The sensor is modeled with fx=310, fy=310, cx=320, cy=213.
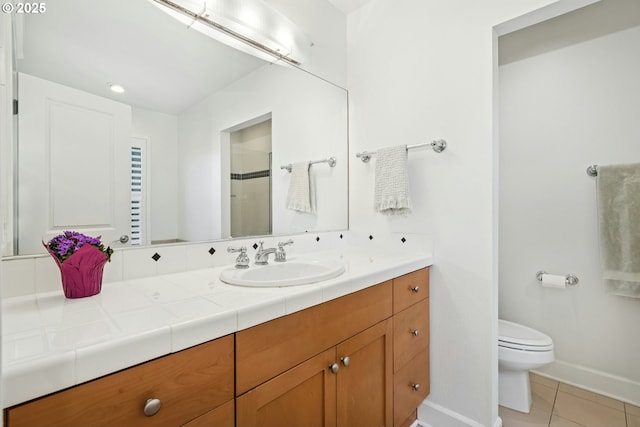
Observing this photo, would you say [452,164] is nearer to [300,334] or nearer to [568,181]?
[568,181]

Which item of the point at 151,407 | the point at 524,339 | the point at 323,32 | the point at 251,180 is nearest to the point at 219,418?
the point at 151,407

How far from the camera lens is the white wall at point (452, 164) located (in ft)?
4.73

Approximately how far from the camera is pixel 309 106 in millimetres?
1867

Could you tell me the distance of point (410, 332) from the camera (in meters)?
1.44

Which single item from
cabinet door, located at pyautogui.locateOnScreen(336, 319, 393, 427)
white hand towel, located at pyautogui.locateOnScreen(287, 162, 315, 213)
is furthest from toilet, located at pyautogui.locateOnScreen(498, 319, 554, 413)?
white hand towel, located at pyautogui.locateOnScreen(287, 162, 315, 213)

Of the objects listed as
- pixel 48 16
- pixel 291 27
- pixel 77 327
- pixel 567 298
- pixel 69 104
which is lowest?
pixel 567 298

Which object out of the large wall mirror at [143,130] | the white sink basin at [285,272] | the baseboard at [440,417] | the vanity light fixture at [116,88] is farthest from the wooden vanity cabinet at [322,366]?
the vanity light fixture at [116,88]

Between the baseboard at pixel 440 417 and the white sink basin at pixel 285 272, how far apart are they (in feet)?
3.02

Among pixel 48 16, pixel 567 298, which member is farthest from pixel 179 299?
pixel 567 298

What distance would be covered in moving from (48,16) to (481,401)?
7.44 feet

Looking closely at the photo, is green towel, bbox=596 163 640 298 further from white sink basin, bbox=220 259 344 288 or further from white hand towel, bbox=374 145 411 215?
white sink basin, bbox=220 259 344 288

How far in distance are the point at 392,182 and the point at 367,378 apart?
95 cm

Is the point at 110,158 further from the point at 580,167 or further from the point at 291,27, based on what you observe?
the point at 580,167

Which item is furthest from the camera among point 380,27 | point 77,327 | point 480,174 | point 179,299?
point 380,27
